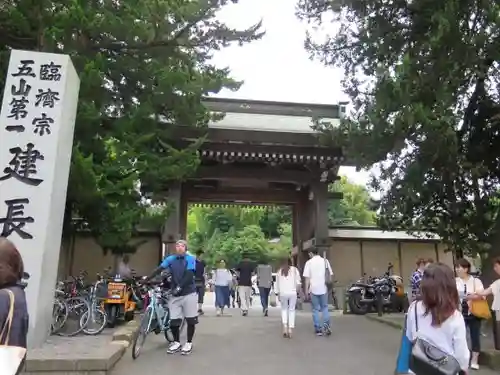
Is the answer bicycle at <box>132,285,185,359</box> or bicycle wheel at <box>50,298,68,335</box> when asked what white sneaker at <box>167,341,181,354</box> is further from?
bicycle wheel at <box>50,298,68,335</box>

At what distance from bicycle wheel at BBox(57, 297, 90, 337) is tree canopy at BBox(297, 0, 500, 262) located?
18.8 feet

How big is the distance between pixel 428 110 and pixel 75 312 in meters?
7.14

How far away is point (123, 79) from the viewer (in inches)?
423

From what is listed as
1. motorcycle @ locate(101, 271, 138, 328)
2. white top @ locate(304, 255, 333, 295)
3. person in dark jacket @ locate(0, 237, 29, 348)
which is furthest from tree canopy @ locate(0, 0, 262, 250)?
person in dark jacket @ locate(0, 237, 29, 348)

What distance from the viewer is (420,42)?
9.33 meters

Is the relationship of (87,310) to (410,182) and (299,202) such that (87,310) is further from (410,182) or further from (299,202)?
(299,202)

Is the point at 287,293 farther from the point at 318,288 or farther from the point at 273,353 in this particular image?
the point at 273,353

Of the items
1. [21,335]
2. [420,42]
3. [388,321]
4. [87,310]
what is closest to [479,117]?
[420,42]

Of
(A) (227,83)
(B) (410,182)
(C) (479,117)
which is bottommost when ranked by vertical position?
(B) (410,182)

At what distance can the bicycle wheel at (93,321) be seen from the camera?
8.45 m

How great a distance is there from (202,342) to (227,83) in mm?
5941

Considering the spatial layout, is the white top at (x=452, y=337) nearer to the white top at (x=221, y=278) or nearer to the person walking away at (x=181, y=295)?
the person walking away at (x=181, y=295)

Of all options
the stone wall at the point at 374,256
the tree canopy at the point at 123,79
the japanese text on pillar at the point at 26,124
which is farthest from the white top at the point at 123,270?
the stone wall at the point at 374,256

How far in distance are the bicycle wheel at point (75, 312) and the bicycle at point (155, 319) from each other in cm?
165
